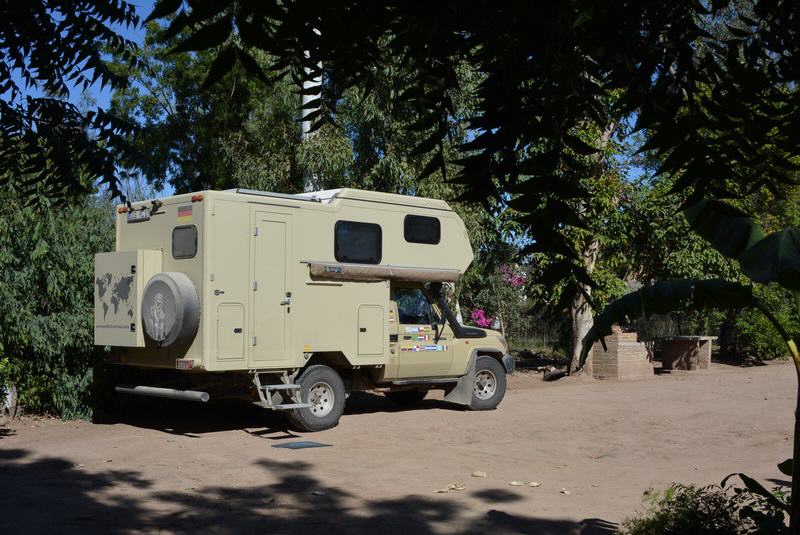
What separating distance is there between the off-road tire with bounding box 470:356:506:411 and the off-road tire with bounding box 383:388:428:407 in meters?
1.13

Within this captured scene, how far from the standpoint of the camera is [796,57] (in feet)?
12.9

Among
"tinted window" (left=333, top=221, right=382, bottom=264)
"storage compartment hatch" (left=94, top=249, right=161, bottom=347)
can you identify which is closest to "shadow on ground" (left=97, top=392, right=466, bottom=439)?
"storage compartment hatch" (left=94, top=249, right=161, bottom=347)

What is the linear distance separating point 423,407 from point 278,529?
8247 mm

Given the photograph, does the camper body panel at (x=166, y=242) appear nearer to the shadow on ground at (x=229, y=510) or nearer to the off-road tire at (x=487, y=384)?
the shadow on ground at (x=229, y=510)

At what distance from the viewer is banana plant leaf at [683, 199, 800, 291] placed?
4613mm

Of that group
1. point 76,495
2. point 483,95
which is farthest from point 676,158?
point 76,495

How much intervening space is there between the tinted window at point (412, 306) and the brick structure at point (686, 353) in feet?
39.2

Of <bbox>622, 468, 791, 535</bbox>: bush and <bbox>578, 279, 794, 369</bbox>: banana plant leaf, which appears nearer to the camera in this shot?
<bbox>578, 279, 794, 369</bbox>: banana plant leaf

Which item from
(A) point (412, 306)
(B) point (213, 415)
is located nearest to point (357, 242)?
(A) point (412, 306)

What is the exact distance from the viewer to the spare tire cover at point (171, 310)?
35.9ft

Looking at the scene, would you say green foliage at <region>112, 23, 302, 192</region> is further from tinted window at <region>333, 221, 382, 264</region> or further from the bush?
the bush

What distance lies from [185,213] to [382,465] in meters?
4.11

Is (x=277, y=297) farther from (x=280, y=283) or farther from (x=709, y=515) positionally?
(x=709, y=515)

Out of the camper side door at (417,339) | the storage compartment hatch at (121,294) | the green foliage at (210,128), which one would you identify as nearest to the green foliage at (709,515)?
the storage compartment hatch at (121,294)
